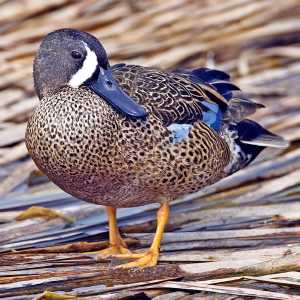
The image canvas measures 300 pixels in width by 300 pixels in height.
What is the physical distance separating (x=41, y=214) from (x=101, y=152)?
2.94 feet

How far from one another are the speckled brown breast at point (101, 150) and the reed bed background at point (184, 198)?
365 millimetres

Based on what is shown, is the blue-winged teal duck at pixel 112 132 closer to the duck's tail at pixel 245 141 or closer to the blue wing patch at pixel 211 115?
the blue wing patch at pixel 211 115

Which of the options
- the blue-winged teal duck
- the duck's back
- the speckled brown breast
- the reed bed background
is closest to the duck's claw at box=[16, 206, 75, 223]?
the reed bed background

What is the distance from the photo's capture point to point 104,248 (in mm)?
5082

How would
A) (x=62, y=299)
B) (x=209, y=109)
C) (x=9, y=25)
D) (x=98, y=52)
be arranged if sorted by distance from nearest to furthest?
1. (x=62, y=299)
2. (x=98, y=52)
3. (x=209, y=109)
4. (x=9, y=25)

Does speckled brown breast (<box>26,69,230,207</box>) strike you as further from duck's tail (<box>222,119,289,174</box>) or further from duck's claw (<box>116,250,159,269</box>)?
duck's tail (<box>222,119,289,174</box>)

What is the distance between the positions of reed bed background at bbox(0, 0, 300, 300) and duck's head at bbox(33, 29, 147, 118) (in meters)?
0.73

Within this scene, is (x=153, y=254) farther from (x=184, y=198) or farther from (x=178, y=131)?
(x=184, y=198)

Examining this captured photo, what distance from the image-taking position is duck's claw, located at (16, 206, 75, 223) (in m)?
5.20

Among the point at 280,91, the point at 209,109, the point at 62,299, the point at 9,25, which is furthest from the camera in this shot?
the point at 9,25

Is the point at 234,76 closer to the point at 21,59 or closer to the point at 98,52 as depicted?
the point at 21,59

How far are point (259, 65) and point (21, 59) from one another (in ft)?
5.29

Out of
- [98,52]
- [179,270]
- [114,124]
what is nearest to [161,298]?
[179,270]

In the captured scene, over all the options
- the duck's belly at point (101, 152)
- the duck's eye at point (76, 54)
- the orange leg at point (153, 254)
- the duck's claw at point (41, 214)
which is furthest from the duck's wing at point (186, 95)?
the duck's claw at point (41, 214)
